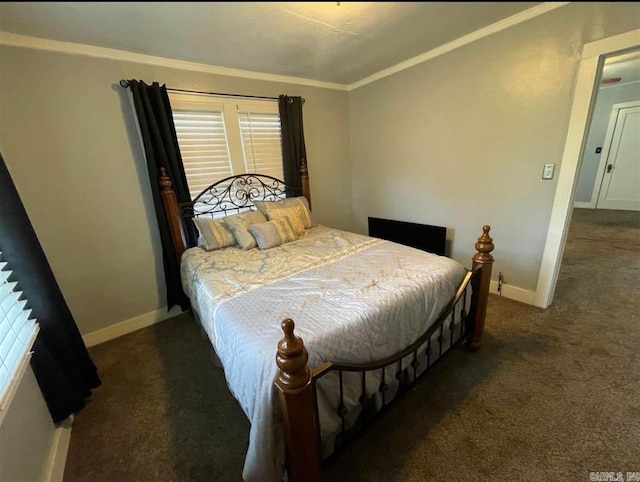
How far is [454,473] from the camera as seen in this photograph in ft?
4.15

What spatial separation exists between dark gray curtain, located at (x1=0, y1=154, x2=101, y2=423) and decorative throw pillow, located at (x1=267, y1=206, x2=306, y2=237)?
1598 millimetres

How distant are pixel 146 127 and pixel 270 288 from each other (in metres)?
1.74

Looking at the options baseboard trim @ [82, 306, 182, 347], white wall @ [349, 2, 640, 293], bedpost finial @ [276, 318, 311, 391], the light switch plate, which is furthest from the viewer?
baseboard trim @ [82, 306, 182, 347]

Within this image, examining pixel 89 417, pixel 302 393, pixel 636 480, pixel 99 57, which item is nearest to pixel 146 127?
pixel 99 57

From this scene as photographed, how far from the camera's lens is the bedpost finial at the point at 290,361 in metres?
0.95

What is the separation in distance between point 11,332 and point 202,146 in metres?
1.92

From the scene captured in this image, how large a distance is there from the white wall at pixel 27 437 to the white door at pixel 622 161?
8192 mm

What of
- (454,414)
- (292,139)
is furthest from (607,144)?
(454,414)

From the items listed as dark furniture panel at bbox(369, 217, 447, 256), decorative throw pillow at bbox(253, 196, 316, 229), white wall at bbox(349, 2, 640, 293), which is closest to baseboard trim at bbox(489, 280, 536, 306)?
white wall at bbox(349, 2, 640, 293)

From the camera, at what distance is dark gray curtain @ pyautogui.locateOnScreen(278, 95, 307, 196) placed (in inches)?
117

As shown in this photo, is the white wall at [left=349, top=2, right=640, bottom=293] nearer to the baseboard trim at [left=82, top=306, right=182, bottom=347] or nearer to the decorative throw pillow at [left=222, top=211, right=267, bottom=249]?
the decorative throw pillow at [left=222, top=211, right=267, bottom=249]

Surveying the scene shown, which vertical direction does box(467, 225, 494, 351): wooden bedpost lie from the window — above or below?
below

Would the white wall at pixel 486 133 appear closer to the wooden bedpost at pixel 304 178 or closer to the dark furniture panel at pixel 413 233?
the dark furniture panel at pixel 413 233

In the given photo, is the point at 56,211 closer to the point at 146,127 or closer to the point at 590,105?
the point at 146,127
